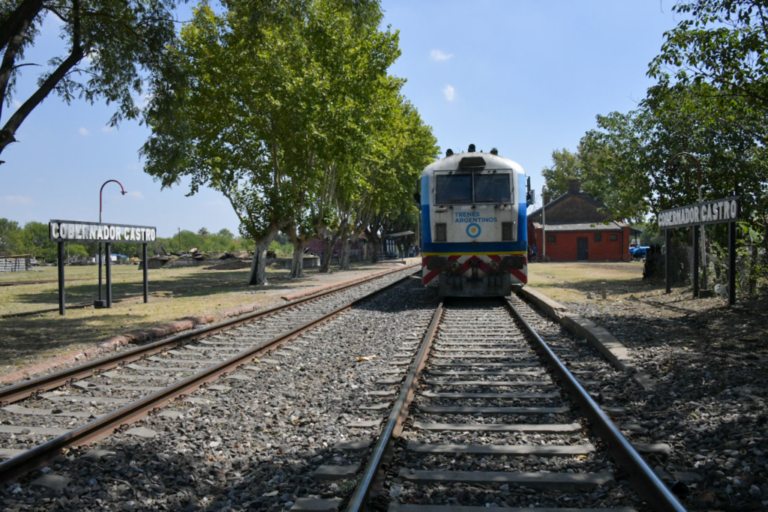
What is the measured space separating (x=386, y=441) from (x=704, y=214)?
1071cm

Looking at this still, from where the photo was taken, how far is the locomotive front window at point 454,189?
13.6 metres

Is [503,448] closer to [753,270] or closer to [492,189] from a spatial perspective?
[492,189]

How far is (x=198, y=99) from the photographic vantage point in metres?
20.7

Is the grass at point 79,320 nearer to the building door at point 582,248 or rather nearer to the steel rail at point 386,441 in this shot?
the steel rail at point 386,441

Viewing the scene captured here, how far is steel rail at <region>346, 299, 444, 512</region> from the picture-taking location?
3.28 m

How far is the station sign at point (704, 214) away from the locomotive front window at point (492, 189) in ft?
13.2

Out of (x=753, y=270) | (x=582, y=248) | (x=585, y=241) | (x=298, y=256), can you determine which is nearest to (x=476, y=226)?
(x=753, y=270)

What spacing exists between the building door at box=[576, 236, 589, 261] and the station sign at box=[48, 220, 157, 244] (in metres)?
44.3

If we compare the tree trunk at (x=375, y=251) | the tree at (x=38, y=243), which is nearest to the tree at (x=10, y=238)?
the tree at (x=38, y=243)

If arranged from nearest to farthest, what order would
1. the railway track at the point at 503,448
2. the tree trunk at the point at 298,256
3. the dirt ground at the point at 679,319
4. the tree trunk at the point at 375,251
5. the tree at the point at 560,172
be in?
the railway track at the point at 503,448, the dirt ground at the point at 679,319, the tree trunk at the point at 298,256, the tree trunk at the point at 375,251, the tree at the point at 560,172

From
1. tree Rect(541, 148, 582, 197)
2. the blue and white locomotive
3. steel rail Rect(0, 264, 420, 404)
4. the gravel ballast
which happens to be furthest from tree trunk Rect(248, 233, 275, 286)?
tree Rect(541, 148, 582, 197)

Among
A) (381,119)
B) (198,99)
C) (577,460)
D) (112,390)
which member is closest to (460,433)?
(577,460)

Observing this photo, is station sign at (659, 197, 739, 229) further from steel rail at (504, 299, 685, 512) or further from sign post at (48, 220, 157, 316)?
sign post at (48, 220, 157, 316)

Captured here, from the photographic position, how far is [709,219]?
11.8m
